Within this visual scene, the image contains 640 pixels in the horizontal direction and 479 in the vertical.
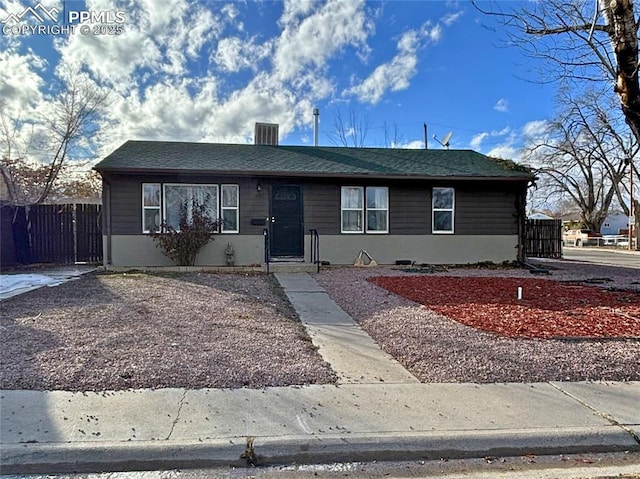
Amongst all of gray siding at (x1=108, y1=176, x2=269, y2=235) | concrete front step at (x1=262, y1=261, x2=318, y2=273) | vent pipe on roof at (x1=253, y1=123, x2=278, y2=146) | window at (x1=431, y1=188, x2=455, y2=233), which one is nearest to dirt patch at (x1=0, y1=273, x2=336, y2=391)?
concrete front step at (x1=262, y1=261, x2=318, y2=273)

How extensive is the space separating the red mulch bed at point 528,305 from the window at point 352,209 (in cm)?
289

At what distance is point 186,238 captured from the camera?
34.8ft

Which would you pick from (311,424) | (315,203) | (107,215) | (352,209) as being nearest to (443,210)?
(352,209)

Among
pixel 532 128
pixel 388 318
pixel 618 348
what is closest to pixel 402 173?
pixel 388 318

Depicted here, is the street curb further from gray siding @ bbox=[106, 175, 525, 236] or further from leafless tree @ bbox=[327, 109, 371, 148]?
leafless tree @ bbox=[327, 109, 371, 148]

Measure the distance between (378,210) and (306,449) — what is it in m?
10.2

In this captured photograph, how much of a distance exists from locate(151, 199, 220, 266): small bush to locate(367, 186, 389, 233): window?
4.66 m

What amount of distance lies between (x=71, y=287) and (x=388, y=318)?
634cm

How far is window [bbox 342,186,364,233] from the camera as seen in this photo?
1206cm

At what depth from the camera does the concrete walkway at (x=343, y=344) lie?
11.9 ft

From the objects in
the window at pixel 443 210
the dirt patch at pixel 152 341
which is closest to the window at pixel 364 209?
the window at pixel 443 210

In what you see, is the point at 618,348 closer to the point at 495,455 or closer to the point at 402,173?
the point at 495,455

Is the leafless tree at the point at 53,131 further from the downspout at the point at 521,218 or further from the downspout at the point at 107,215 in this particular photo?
the downspout at the point at 521,218

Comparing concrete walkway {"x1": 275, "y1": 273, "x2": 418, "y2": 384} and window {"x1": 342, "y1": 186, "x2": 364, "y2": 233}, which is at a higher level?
window {"x1": 342, "y1": 186, "x2": 364, "y2": 233}
